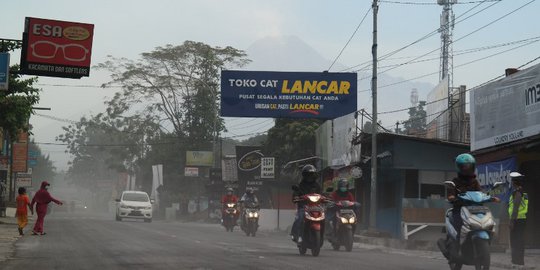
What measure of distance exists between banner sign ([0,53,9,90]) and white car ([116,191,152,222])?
21985 mm

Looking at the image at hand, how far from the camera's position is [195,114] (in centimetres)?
6588

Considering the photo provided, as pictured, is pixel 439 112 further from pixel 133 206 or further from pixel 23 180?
pixel 23 180

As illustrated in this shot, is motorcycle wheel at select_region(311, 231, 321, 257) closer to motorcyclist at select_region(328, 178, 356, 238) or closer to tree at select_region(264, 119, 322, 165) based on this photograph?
motorcyclist at select_region(328, 178, 356, 238)

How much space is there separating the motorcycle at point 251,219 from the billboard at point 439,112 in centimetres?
1337

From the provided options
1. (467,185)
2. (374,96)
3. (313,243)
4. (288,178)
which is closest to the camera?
(467,185)

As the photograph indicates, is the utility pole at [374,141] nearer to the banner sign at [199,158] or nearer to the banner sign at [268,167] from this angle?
the banner sign at [268,167]

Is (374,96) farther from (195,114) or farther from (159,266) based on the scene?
(195,114)

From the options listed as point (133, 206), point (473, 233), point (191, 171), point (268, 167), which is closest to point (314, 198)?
point (473, 233)

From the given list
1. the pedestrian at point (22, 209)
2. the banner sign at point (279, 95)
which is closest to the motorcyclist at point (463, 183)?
the pedestrian at point (22, 209)

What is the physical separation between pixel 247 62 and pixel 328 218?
46.9 metres

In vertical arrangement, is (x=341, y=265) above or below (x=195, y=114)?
below

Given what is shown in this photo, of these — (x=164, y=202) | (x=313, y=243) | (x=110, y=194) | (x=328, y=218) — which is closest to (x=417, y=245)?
(x=328, y=218)

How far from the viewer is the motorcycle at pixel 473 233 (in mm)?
9337

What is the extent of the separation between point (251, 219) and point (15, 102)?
377 inches
